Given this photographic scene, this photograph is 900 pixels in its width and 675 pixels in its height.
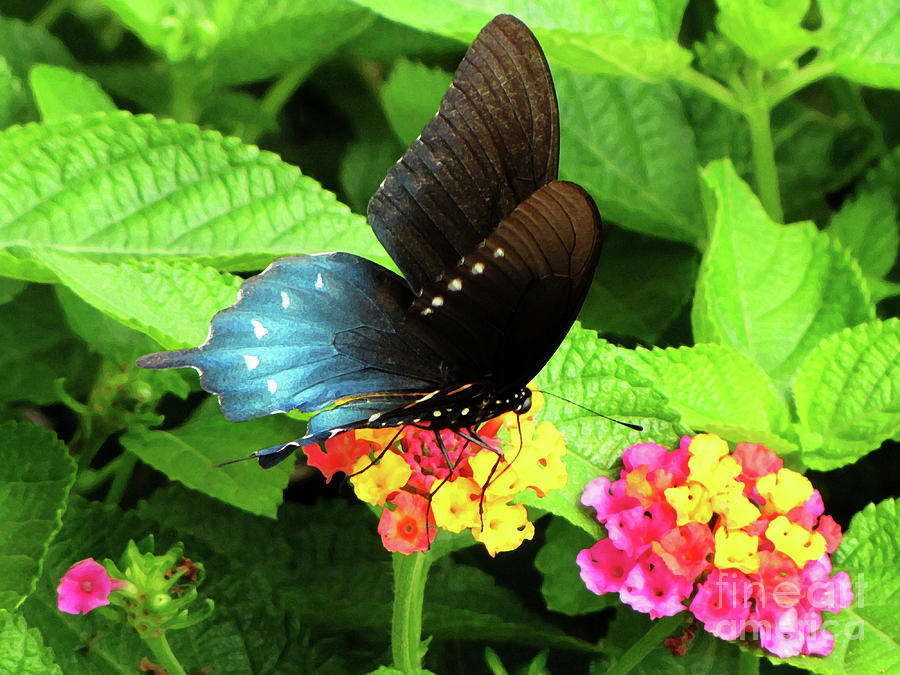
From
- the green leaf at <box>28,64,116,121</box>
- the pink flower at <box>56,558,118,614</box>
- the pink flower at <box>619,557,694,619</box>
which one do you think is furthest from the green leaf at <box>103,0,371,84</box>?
the pink flower at <box>619,557,694,619</box>

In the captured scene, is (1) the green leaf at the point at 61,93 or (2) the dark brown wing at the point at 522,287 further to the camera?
(1) the green leaf at the point at 61,93

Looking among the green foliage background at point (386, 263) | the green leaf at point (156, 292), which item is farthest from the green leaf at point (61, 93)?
the green leaf at point (156, 292)

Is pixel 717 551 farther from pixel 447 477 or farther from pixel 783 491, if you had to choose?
pixel 447 477

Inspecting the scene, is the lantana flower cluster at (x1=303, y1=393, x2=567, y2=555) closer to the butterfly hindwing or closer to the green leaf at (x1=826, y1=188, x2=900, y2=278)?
the butterfly hindwing

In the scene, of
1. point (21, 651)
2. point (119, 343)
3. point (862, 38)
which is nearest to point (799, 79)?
point (862, 38)

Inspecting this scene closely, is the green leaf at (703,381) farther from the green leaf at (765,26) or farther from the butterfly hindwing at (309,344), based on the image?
the green leaf at (765,26)

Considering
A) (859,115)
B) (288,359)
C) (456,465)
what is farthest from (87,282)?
(859,115)

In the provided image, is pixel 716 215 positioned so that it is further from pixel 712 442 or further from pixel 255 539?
pixel 255 539
